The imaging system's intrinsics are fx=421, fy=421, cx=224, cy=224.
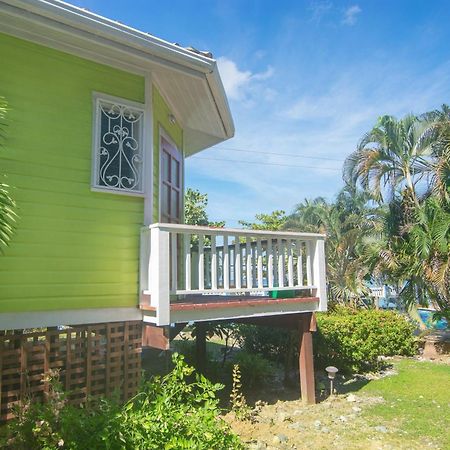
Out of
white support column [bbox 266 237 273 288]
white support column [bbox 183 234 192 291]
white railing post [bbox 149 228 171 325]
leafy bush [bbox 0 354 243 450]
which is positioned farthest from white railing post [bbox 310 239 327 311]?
leafy bush [bbox 0 354 243 450]

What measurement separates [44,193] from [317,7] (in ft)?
24.9

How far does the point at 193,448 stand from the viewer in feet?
10.9

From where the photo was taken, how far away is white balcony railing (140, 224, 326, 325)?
455 cm

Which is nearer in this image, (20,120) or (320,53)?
(20,120)

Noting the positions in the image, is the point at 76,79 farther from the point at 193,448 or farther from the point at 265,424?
the point at 265,424

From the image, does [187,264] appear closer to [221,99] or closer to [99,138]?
[99,138]

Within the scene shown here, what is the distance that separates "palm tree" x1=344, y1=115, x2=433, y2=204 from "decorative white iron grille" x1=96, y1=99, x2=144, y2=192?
8562mm

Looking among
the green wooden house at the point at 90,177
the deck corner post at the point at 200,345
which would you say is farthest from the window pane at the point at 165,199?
the deck corner post at the point at 200,345

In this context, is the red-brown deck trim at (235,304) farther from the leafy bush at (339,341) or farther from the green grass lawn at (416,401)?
the leafy bush at (339,341)

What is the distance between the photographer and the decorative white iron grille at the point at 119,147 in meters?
4.95

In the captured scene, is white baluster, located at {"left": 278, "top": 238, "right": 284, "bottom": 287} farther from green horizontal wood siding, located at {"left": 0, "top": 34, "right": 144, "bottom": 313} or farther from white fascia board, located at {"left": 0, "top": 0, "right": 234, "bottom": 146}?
white fascia board, located at {"left": 0, "top": 0, "right": 234, "bottom": 146}

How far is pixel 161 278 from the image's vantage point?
14.8 feet

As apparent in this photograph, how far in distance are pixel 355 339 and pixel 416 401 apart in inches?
89.7

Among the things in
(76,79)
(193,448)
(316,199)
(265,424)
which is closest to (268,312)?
(265,424)
